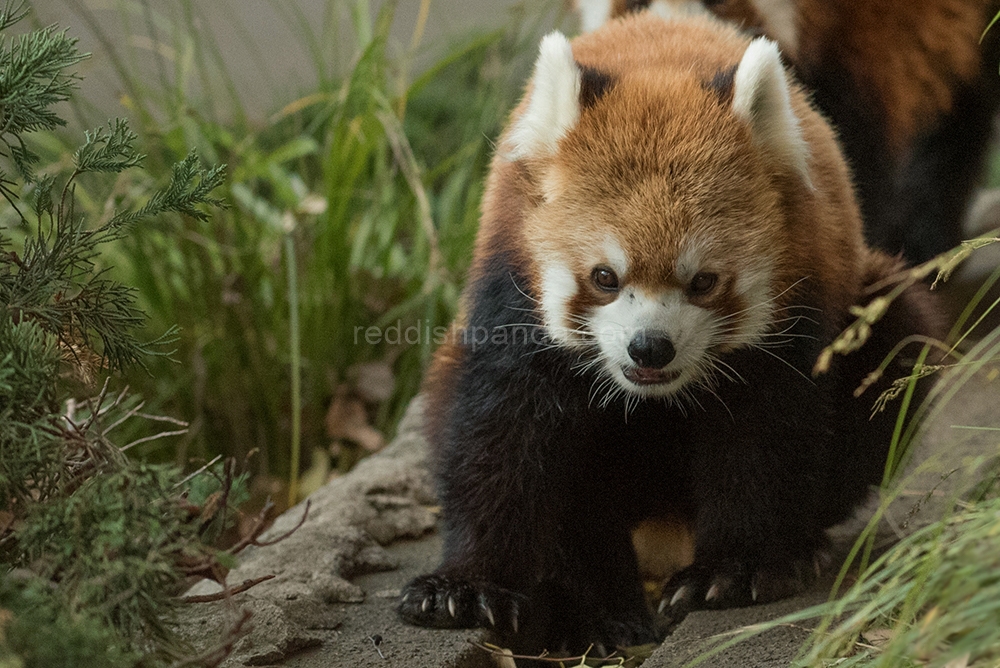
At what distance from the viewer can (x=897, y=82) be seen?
10.9 ft

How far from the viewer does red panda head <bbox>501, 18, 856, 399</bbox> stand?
6.14 ft

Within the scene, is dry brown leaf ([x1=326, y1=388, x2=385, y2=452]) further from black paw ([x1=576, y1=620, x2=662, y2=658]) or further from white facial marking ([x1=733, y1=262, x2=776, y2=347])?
white facial marking ([x1=733, y1=262, x2=776, y2=347])

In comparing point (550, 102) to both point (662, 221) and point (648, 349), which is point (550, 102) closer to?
point (662, 221)

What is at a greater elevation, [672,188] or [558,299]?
[672,188]

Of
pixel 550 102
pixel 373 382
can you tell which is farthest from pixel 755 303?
pixel 373 382

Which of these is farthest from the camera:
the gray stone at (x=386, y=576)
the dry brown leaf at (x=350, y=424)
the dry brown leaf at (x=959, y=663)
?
the dry brown leaf at (x=350, y=424)

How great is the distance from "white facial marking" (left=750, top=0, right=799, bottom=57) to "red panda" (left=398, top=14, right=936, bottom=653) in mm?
960

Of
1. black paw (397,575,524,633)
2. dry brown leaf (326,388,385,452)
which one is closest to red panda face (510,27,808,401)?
black paw (397,575,524,633)

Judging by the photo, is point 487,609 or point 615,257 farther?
point 487,609

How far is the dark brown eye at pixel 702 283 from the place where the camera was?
74.2 inches

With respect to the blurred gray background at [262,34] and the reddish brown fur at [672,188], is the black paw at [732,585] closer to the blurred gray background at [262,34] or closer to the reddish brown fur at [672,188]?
the reddish brown fur at [672,188]

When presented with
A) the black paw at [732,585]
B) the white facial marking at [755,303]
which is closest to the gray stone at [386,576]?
the black paw at [732,585]

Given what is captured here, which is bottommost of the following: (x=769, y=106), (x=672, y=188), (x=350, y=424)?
(x=350, y=424)

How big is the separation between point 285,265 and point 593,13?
139 centimetres
